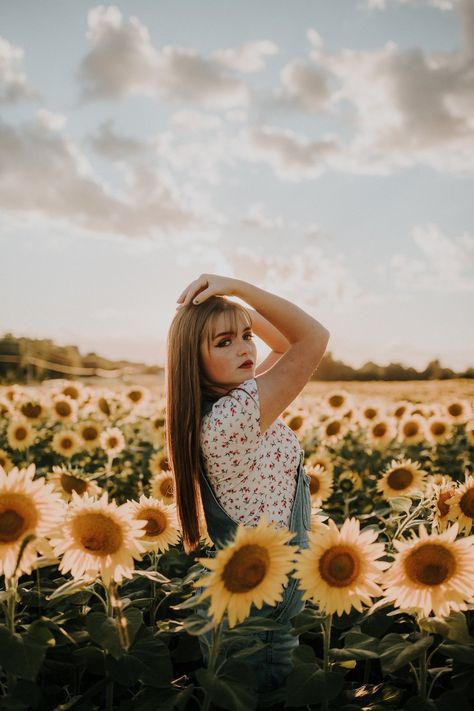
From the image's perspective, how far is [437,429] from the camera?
24.4ft

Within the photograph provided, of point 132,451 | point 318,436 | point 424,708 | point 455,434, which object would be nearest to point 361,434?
point 318,436

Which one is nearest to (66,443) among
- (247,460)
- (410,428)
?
(410,428)

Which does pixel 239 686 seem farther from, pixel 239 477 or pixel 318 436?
pixel 318 436

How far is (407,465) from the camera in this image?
4.93 m

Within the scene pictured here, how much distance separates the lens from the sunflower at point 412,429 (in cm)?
750

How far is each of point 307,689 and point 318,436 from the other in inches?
210

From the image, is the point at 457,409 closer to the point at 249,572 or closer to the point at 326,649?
the point at 326,649

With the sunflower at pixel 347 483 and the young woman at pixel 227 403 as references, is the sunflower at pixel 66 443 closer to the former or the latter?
the sunflower at pixel 347 483

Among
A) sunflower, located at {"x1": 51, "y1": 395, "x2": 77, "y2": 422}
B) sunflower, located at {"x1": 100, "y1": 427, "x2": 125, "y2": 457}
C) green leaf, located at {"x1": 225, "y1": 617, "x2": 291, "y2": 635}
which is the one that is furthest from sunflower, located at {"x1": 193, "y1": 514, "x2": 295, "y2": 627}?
sunflower, located at {"x1": 51, "y1": 395, "x2": 77, "y2": 422}

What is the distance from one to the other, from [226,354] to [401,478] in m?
2.53

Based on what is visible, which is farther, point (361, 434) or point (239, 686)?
point (361, 434)

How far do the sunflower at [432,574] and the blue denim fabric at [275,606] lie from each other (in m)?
0.48

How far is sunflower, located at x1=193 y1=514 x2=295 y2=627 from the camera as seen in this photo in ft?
6.52

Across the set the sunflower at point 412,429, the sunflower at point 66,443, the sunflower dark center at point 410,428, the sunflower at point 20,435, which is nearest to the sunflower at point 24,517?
the sunflower at point 66,443
